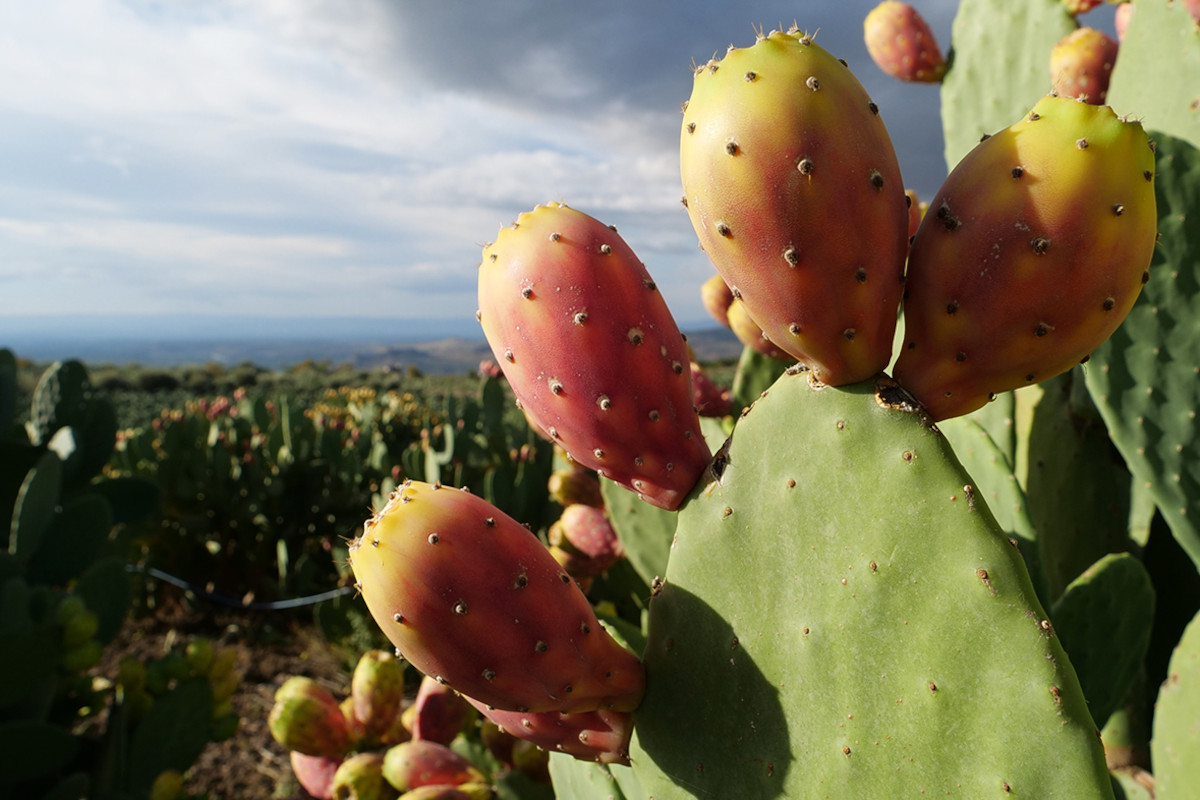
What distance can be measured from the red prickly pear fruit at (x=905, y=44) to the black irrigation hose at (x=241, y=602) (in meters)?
3.18

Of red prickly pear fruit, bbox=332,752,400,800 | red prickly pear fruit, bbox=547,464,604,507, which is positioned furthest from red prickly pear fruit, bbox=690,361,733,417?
red prickly pear fruit, bbox=332,752,400,800

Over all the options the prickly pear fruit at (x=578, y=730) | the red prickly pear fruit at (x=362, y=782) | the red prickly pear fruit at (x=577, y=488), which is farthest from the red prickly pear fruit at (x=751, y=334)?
the red prickly pear fruit at (x=362, y=782)

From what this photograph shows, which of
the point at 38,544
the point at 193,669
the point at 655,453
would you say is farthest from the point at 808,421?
the point at 38,544

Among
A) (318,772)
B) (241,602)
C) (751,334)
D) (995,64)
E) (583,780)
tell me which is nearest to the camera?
(583,780)

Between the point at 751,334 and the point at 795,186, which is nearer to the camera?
the point at 795,186

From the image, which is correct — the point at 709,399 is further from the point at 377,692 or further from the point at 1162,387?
the point at 377,692

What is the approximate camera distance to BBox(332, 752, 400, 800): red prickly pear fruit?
1.64 metres

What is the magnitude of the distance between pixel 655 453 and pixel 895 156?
1.20 feet

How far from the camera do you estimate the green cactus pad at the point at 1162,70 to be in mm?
1432

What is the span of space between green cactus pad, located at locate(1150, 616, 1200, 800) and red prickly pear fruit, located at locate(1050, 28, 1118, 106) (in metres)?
1.34

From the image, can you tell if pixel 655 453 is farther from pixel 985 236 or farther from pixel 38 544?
pixel 38 544

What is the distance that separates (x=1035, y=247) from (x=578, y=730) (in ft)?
2.23

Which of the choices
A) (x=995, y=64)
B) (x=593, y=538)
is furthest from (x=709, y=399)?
(x=995, y=64)

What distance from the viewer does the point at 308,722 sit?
175 centimetres
